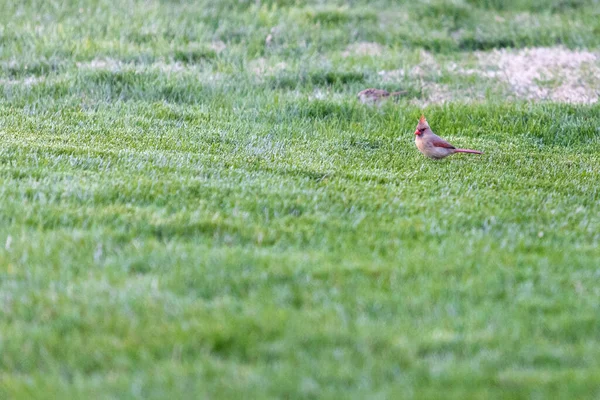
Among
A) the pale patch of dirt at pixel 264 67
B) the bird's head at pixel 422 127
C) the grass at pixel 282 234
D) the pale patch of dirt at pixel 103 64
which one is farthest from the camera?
the pale patch of dirt at pixel 264 67

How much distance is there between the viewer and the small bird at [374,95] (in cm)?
934

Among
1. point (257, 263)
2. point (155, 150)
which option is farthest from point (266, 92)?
point (257, 263)

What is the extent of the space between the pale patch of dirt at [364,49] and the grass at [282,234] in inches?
30.3

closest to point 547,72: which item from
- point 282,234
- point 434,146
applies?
point 434,146

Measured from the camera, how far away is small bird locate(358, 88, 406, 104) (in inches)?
368

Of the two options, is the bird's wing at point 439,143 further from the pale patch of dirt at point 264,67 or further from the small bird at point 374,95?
the pale patch of dirt at point 264,67

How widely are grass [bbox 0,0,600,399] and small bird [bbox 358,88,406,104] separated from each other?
262 mm

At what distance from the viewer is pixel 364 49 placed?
39.3 ft

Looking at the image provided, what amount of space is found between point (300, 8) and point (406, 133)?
622 cm

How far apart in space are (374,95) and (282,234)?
4939mm

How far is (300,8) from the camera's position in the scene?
13953 millimetres

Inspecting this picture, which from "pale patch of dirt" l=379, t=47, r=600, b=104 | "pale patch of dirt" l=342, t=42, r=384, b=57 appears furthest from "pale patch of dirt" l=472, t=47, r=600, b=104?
"pale patch of dirt" l=342, t=42, r=384, b=57

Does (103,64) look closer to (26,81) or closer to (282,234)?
(26,81)

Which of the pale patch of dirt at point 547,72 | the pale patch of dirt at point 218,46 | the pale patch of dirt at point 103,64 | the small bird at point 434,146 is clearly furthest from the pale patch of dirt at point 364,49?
the small bird at point 434,146
